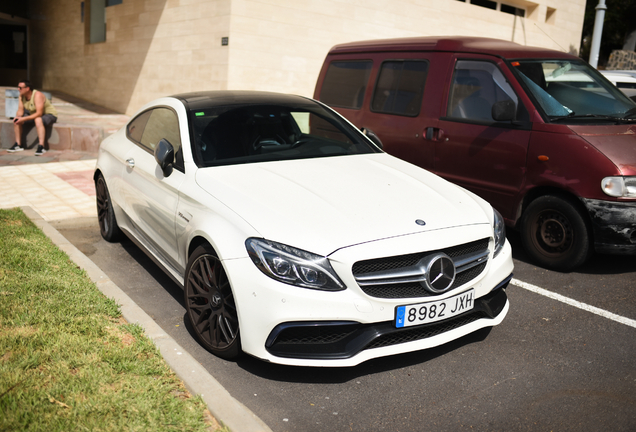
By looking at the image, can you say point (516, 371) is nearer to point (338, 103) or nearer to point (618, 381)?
point (618, 381)

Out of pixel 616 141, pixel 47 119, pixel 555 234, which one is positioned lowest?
pixel 555 234

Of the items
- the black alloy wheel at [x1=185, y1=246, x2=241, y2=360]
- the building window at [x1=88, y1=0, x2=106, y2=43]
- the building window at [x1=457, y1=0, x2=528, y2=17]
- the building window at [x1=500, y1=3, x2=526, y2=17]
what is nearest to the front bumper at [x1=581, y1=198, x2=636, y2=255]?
the black alloy wheel at [x1=185, y1=246, x2=241, y2=360]

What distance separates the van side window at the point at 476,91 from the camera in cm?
566

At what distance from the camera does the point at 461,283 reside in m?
3.46

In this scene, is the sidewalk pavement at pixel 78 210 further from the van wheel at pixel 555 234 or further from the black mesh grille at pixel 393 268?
the van wheel at pixel 555 234

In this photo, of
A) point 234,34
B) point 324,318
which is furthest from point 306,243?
point 234,34

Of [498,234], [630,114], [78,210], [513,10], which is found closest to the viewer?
[498,234]

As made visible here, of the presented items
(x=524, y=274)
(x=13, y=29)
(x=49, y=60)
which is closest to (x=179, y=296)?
(x=524, y=274)

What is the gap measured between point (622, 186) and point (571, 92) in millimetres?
1356

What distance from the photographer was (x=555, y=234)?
534cm

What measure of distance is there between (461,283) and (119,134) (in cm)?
384

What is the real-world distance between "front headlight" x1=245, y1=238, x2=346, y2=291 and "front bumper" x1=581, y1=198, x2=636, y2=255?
287 cm

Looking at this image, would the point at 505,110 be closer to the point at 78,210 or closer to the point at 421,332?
the point at 421,332

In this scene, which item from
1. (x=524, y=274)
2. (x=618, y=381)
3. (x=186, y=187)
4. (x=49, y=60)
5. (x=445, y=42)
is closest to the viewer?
(x=618, y=381)
